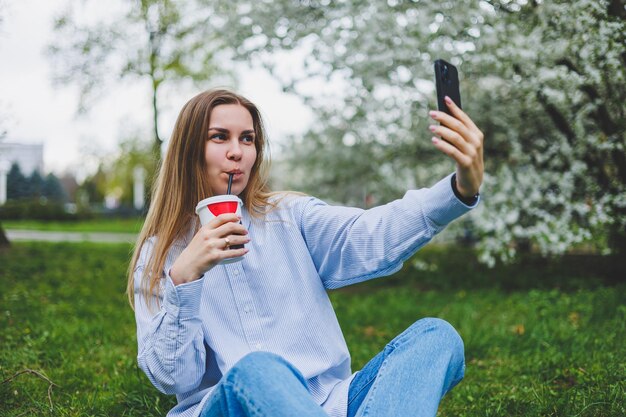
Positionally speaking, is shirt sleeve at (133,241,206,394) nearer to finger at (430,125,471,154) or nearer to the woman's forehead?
the woman's forehead

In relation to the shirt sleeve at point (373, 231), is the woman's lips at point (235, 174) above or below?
above

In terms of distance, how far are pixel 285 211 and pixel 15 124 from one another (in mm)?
2851

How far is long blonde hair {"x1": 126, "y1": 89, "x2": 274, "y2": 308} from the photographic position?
2115mm

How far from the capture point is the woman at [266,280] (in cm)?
167

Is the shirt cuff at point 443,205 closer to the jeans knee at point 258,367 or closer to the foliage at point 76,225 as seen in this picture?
the jeans knee at point 258,367

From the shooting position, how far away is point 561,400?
2.52 metres

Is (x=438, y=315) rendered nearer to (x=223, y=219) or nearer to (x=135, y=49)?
(x=223, y=219)

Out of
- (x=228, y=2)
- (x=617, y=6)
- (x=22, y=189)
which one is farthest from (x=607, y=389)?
(x=22, y=189)

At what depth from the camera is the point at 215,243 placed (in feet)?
5.49

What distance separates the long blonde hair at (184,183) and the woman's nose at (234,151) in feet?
0.32

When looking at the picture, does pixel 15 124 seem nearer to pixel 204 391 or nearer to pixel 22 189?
pixel 204 391

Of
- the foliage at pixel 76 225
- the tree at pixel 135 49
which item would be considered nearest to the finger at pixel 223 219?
the tree at pixel 135 49

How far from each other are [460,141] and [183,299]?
900 mm

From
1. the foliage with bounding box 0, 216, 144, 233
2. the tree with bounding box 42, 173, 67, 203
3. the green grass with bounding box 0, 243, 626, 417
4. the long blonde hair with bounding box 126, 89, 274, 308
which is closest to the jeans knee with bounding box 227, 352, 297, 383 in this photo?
the long blonde hair with bounding box 126, 89, 274, 308
